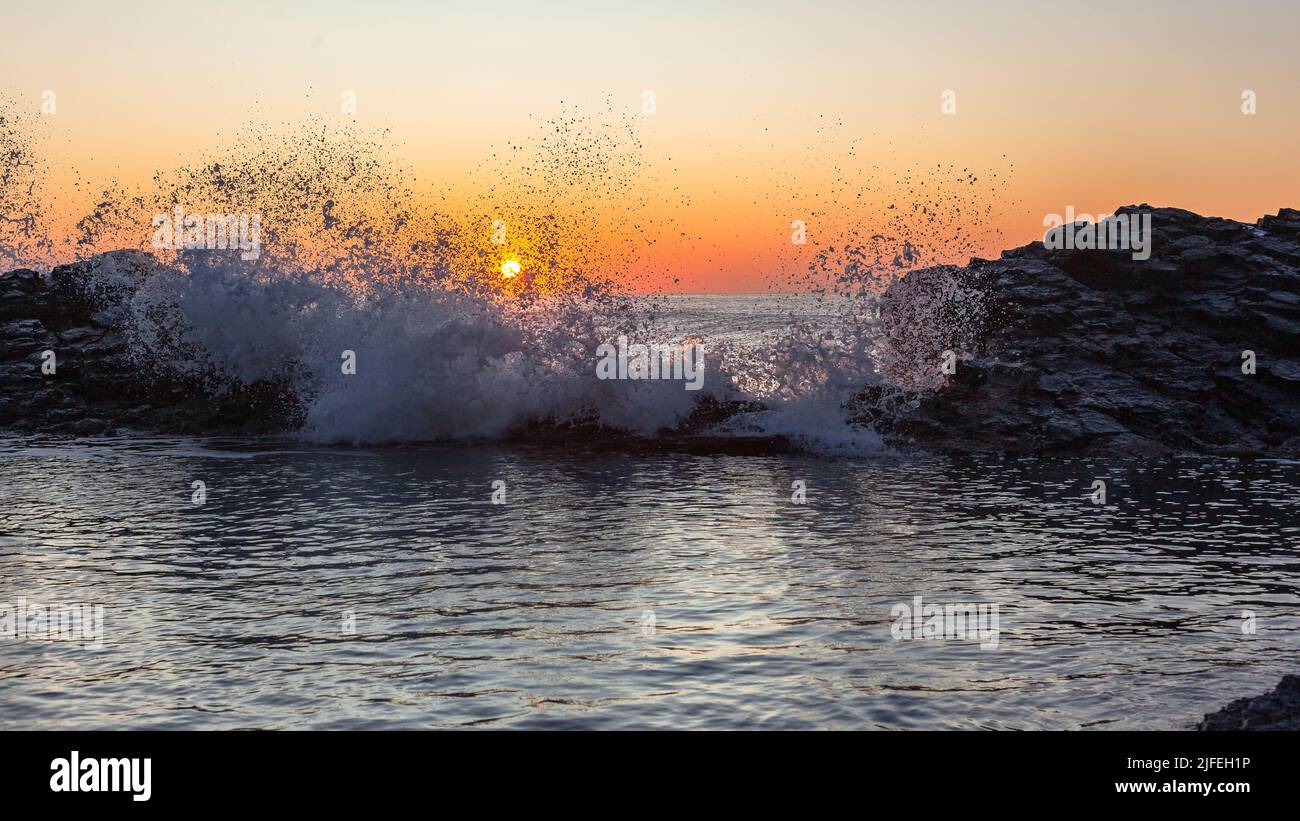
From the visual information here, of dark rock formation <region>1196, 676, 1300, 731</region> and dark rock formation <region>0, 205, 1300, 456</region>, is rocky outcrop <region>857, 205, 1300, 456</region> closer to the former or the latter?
dark rock formation <region>0, 205, 1300, 456</region>

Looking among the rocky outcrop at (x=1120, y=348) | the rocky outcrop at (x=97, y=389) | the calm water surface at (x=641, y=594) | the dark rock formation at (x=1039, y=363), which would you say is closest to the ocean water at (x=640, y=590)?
the calm water surface at (x=641, y=594)

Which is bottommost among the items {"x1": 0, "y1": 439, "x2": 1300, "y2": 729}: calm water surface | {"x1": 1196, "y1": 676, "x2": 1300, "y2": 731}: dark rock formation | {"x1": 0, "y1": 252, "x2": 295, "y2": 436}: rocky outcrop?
{"x1": 0, "y1": 439, "x2": 1300, "y2": 729}: calm water surface

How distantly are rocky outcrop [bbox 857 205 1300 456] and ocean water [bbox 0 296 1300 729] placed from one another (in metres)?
2.91

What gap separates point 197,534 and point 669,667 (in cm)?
989

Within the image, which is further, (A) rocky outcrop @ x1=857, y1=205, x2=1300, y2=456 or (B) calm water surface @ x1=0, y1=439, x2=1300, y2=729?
(A) rocky outcrop @ x1=857, y1=205, x2=1300, y2=456

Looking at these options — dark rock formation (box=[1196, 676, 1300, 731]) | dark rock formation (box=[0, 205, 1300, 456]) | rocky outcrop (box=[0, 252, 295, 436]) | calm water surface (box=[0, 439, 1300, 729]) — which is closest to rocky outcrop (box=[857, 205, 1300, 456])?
dark rock formation (box=[0, 205, 1300, 456])

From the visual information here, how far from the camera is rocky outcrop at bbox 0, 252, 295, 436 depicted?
1282 inches

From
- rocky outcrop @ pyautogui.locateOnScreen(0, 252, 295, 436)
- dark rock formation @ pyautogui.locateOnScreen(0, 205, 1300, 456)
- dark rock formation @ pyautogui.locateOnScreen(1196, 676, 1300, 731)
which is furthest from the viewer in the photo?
rocky outcrop @ pyautogui.locateOnScreen(0, 252, 295, 436)

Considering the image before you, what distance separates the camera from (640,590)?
46.6 feet

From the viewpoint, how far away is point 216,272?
3741cm

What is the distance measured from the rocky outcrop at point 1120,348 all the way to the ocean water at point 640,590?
291 cm
